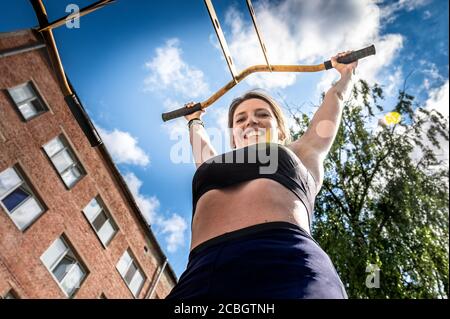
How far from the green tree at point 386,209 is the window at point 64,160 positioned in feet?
24.0

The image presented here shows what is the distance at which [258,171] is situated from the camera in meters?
1.48

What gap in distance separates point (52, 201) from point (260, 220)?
9.83 metres

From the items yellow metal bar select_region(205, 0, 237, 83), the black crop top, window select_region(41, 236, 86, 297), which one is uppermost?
window select_region(41, 236, 86, 297)

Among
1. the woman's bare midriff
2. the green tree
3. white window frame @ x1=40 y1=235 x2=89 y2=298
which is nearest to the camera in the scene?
the woman's bare midriff

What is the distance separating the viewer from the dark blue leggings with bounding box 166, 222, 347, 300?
88 cm

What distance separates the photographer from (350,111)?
25.0ft

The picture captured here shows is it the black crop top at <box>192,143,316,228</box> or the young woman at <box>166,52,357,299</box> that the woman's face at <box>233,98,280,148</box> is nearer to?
the young woman at <box>166,52,357,299</box>

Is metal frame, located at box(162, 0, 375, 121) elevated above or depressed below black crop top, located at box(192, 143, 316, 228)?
above

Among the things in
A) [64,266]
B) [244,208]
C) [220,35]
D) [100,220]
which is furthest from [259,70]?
[100,220]

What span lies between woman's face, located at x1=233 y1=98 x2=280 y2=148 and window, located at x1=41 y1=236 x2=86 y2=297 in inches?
341

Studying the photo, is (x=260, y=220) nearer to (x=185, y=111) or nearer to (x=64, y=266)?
(x=185, y=111)

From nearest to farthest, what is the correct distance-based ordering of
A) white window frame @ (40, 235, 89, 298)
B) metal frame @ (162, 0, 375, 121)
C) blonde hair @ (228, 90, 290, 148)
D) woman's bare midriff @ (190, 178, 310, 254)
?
woman's bare midriff @ (190, 178, 310, 254) < blonde hair @ (228, 90, 290, 148) < metal frame @ (162, 0, 375, 121) < white window frame @ (40, 235, 89, 298)

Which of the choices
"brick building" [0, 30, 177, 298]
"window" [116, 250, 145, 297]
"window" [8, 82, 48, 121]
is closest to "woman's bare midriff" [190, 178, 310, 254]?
"brick building" [0, 30, 177, 298]
